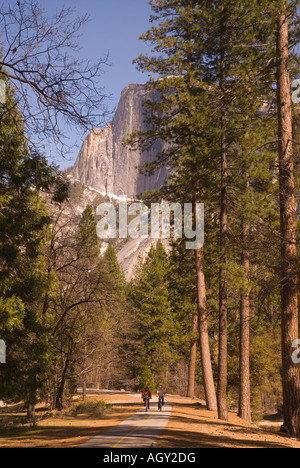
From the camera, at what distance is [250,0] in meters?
12.3

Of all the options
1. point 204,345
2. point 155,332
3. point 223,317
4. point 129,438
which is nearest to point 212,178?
point 223,317

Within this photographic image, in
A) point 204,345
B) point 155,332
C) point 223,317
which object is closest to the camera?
point 223,317

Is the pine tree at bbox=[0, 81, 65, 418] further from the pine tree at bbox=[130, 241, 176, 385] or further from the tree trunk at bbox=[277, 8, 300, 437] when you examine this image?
the pine tree at bbox=[130, 241, 176, 385]

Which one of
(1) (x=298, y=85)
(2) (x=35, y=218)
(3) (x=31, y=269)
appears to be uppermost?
(1) (x=298, y=85)

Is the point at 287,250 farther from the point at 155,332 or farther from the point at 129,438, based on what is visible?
the point at 155,332

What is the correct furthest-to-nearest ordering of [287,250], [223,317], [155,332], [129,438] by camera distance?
[155,332]
[223,317]
[287,250]
[129,438]

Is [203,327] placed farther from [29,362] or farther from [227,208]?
[29,362]

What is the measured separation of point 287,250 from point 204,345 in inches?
382

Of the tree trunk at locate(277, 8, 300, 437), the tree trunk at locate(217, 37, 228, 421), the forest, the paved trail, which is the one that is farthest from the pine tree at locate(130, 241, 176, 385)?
the tree trunk at locate(277, 8, 300, 437)

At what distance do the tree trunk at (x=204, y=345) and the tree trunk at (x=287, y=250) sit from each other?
8674 mm

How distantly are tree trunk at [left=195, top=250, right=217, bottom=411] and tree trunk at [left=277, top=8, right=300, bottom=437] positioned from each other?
28.5ft

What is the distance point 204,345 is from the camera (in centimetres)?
2084
